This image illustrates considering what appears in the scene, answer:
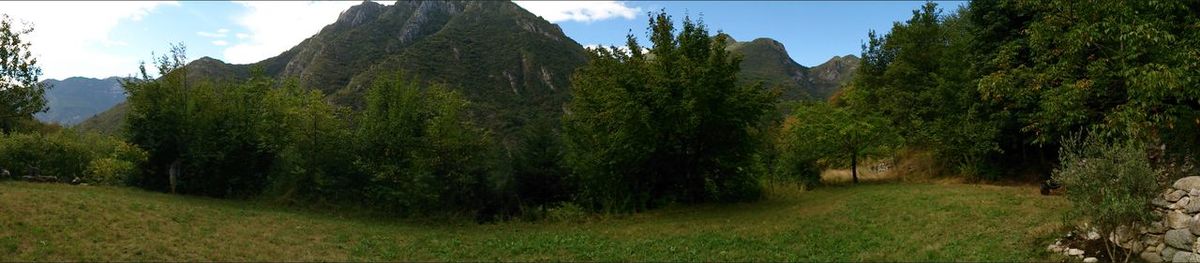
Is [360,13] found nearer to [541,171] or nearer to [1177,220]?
[541,171]

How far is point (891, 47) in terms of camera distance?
43125 millimetres

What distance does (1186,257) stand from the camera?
1132 centimetres

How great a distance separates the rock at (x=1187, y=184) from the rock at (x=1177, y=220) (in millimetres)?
583

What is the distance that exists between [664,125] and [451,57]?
8885 cm

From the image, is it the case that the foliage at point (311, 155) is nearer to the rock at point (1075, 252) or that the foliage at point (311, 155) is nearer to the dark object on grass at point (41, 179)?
the dark object on grass at point (41, 179)

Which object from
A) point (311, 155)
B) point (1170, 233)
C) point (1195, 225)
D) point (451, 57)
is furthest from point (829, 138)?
point (451, 57)

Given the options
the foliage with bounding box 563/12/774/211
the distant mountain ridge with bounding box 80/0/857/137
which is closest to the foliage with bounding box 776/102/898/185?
the foliage with bounding box 563/12/774/211

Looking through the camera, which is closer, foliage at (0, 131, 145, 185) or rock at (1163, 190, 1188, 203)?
rock at (1163, 190, 1188, 203)

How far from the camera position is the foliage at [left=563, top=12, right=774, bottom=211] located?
22300mm

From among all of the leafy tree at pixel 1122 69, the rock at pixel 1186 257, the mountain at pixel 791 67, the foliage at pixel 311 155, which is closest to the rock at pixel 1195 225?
the rock at pixel 1186 257

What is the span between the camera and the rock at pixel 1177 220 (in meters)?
11.6

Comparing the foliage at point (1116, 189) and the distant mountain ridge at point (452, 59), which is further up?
the distant mountain ridge at point (452, 59)

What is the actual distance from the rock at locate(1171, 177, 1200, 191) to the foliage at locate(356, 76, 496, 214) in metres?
22.5

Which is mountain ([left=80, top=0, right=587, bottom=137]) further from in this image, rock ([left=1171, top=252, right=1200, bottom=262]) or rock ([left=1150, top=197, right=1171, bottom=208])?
rock ([left=1171, top=252, right=1200, bottom=262])
